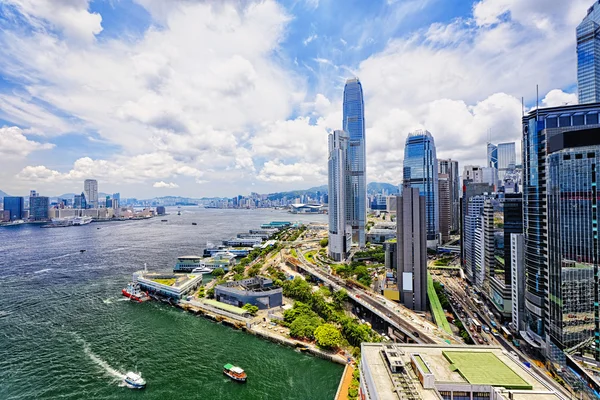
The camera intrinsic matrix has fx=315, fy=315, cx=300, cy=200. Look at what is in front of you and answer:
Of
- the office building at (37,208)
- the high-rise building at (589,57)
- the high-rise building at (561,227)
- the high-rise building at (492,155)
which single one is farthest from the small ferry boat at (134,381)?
the office building at (37,208)

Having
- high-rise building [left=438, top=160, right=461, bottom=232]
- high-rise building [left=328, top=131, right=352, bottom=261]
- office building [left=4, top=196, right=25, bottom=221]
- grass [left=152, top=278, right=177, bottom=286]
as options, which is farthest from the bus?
office building [left=4, top=196, right=25, bottom=221]

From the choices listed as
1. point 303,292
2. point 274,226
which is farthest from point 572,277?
point 274,226

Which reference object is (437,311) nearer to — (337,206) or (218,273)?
(337,206)

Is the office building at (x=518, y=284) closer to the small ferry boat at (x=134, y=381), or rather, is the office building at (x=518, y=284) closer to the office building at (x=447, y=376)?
the office building at (x=447, y=376)

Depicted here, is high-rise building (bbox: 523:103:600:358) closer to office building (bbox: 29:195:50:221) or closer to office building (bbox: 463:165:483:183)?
office building (bbox: 463:165:483:183)

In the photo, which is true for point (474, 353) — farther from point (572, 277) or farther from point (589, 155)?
point (589, 155)

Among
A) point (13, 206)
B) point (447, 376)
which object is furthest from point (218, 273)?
point (13, 206)

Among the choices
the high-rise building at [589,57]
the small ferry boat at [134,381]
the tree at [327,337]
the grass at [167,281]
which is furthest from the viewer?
the grass at [167,281]
